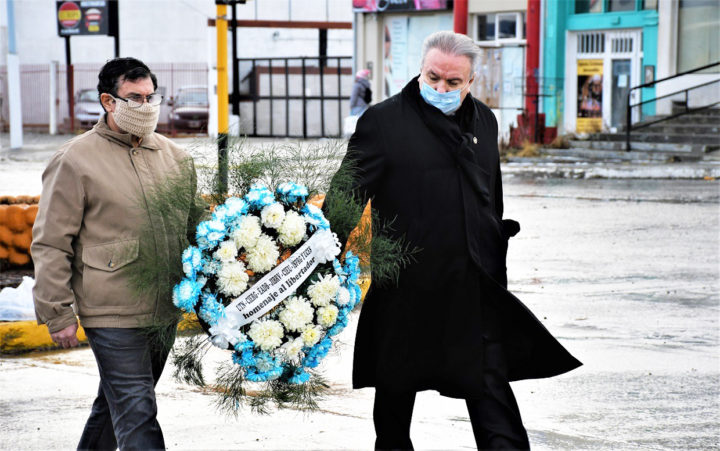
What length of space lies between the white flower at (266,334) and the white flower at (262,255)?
0.19 metres

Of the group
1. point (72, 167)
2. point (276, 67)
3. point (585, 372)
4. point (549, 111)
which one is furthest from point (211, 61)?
point (72, 167)

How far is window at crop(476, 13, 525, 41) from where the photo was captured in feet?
91.9

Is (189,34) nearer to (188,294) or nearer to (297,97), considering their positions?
(297,97)

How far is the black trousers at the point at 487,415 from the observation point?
12.8ft

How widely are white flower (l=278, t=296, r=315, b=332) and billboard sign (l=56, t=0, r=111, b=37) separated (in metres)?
35.1

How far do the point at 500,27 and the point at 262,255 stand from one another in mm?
25664

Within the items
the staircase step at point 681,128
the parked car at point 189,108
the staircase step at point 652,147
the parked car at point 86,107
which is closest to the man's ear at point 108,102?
the staircase step at point 652,147

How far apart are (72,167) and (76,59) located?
41871 millimetres

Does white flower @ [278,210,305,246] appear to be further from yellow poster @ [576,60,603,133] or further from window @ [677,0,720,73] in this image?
yellow poster @ [576,60,603,133]

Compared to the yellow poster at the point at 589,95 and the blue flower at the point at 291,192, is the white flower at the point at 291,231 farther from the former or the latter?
the yellow poster at the point at 589,95

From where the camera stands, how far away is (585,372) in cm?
646

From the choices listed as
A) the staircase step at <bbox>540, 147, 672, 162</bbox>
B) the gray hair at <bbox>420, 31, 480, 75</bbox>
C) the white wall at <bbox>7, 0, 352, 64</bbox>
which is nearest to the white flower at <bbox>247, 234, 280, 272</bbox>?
the gray hair at <bbox>420, 31, 480, 75</bbox>

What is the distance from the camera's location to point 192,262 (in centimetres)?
359

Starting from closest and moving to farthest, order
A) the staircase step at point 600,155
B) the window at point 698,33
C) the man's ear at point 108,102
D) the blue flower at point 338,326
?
the blue flower at point 338,326 < the man's ear at point 108,102 < the staircase step at point 600,155 < the window at point 698,33
